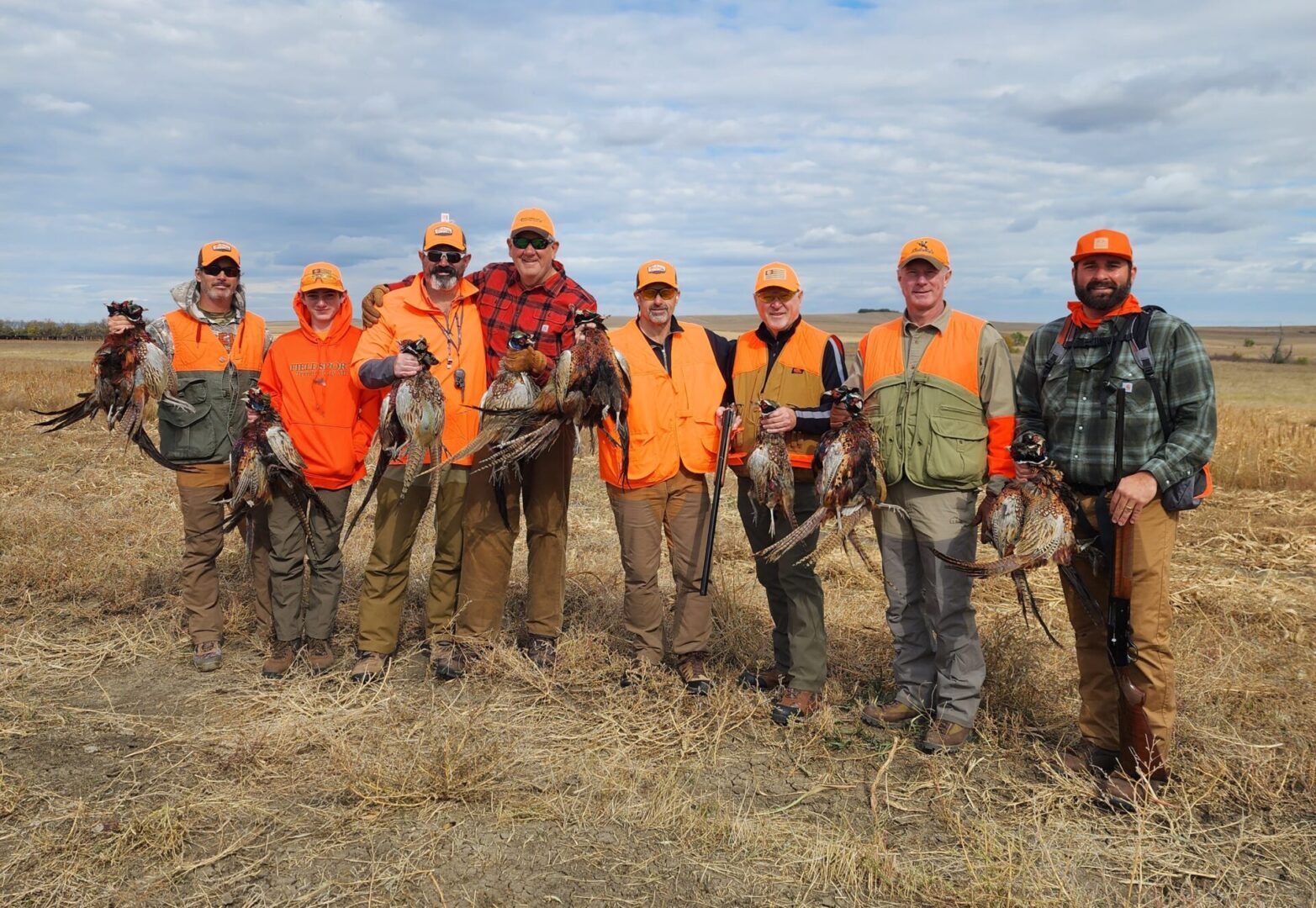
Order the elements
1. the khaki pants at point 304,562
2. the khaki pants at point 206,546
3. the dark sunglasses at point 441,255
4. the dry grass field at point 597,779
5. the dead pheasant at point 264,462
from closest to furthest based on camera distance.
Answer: the dry grass field at point 597,779 < the dark sunglasses at point 441,255 < the dead pheasant at point 264,462 < the khaki pants at point 304,562 < the khaki pants at point 206,546

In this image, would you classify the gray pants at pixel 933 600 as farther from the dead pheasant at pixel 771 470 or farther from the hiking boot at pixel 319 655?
the hiking boot at pixel 319 655

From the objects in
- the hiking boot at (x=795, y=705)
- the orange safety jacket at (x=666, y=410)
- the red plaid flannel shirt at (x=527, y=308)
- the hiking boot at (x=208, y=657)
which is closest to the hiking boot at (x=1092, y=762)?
the hiking boot at (x=795, y=705)

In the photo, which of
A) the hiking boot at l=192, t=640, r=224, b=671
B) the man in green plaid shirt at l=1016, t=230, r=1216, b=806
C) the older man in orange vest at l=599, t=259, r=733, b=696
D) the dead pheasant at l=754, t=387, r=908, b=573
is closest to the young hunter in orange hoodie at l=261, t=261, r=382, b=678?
the hiking boot at l=192, t=640, r=224, b=671

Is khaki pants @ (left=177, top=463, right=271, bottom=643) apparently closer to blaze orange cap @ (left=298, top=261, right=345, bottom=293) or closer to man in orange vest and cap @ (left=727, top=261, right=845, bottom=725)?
blaze orange cap @ (left=298, top=261, right=345, bottom=293)

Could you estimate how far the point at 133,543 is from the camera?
873 cm

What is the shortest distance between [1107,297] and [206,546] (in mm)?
5868

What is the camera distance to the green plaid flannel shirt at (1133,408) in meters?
4.26

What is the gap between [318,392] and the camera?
594cm

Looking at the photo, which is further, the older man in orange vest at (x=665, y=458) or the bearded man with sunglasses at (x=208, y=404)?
the bearded man with sunglasses at (x=208, y=404)

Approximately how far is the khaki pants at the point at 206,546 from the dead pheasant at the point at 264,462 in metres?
0.28

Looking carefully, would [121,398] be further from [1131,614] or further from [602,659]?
[1131,614]

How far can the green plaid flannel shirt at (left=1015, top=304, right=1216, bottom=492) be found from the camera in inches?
168

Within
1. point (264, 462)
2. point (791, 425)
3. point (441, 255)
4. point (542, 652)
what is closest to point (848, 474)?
point (791, 425)

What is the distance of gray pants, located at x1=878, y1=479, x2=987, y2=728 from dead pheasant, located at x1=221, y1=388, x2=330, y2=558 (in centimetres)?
375
